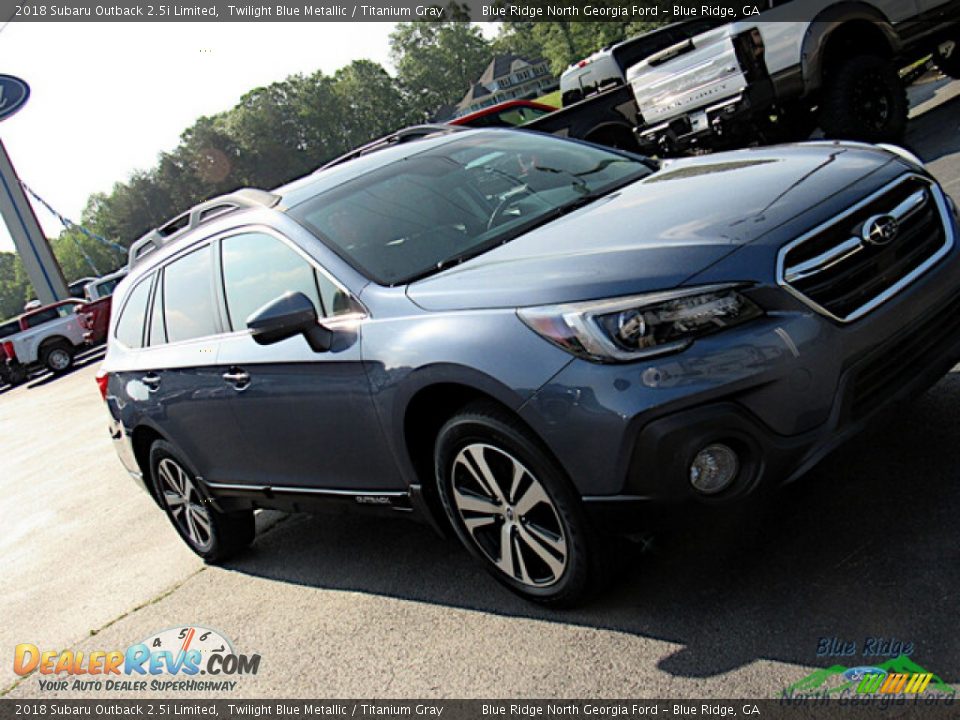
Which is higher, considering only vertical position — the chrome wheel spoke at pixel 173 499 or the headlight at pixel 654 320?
the headlight at pixel 654 320

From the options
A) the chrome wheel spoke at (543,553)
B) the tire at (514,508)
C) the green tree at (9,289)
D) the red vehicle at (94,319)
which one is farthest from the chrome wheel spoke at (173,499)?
the green tree at (9,289)

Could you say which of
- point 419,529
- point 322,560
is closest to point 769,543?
point 419,529

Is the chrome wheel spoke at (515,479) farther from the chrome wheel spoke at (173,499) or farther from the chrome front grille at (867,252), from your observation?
the chrome wheel spoke at (173,499)

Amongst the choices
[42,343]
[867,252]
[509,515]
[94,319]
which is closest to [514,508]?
[509,515]

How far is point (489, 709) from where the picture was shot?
324 centimetres

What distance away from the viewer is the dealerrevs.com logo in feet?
13.8

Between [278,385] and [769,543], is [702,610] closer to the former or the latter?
→ [769,543]

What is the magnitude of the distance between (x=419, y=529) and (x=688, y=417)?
7.96 ft

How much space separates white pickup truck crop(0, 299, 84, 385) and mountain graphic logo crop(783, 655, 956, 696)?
84.2 feet

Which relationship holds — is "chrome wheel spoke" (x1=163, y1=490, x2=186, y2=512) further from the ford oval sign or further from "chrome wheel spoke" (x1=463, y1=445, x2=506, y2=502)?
the ford oval sign

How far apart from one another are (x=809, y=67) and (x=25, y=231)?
38.2m

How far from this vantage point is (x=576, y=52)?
364 ft

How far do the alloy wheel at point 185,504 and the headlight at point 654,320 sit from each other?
3117 mm

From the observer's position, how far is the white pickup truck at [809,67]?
9.91m
